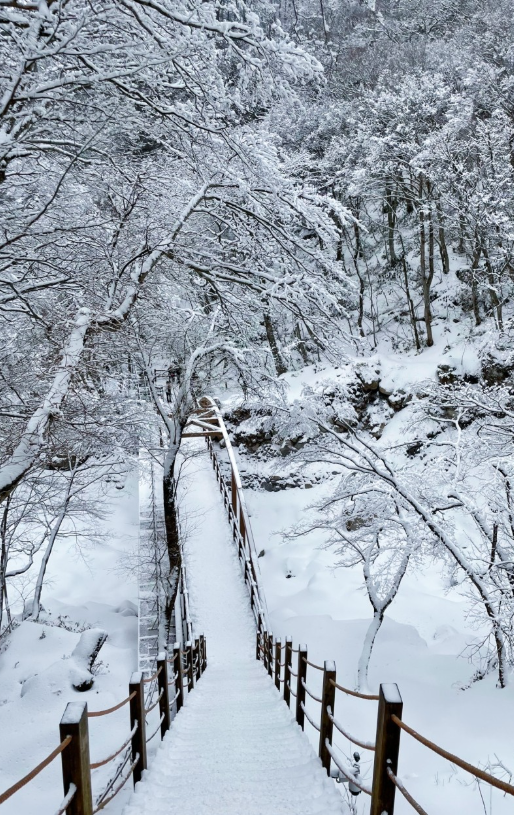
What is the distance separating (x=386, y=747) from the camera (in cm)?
226

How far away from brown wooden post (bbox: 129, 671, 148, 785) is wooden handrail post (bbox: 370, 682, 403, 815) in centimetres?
159

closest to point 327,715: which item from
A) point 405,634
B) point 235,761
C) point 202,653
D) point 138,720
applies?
point 235,761

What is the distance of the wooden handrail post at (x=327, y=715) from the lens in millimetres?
3533

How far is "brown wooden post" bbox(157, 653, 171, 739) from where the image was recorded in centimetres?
430

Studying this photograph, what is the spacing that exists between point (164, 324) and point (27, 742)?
8366 mm

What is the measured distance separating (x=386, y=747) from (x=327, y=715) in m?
1.54

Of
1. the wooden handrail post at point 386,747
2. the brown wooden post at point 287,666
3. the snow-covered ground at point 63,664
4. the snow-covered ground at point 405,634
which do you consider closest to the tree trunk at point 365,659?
the snow-covered ground at point 405,634

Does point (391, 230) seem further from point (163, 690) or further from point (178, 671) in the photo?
point (163, 690)

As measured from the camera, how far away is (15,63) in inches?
160

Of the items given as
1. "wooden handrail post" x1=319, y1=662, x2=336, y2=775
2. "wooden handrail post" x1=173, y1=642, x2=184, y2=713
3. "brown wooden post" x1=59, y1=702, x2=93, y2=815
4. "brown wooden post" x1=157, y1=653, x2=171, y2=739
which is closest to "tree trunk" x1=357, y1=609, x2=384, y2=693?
"wooden handrail post" x1=173, y1=642, x2=184, y2=713

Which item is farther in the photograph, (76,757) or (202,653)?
(202,653)

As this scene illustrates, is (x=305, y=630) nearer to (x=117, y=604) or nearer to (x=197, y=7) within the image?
(x=117, y=604)

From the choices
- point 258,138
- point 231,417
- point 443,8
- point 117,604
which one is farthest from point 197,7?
point 443,8

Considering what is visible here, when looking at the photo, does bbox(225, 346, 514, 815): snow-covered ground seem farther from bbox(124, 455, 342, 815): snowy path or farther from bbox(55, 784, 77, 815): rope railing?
bbox(55, 784, 77, 815): rope railing
